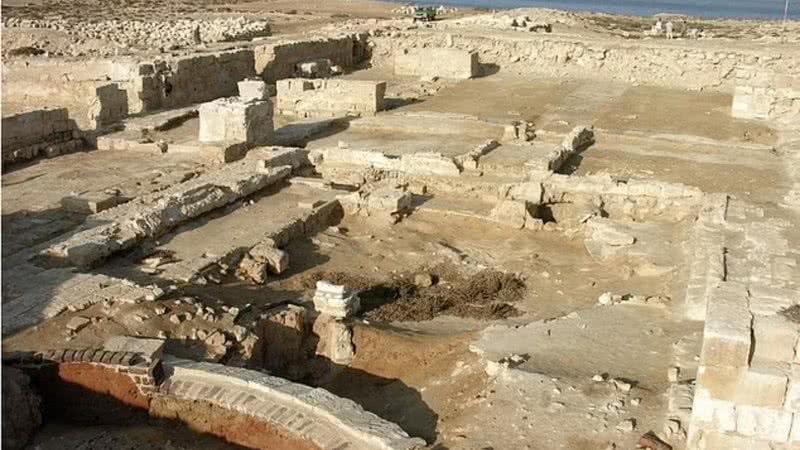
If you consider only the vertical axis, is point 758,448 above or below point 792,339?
below

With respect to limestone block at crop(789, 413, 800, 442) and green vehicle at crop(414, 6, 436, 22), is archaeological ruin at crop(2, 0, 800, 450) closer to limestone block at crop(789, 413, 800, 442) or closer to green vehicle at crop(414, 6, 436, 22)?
limestone block at crop(789, 413, 800, 442)

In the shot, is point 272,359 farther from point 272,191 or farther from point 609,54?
point 609,54

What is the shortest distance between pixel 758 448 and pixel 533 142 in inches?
457

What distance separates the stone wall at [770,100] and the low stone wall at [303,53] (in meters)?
12.4

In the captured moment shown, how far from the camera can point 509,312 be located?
31.8ft

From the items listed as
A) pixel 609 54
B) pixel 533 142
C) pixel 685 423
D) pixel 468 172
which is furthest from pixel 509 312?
pixel 609 54

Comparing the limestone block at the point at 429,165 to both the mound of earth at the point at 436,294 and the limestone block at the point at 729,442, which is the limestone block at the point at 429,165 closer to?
the mound of earth at the point at 436,294

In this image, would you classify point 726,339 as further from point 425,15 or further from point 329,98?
point 425,15

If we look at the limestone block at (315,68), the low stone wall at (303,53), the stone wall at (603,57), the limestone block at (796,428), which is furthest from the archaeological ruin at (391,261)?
the stone wall at (603,57)

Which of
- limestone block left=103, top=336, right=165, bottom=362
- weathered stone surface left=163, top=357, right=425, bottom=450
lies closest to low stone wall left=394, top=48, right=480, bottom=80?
limestone block left=103, top=336, right=165, bottom=362

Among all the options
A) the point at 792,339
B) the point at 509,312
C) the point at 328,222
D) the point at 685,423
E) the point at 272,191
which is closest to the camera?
the point at 792,339

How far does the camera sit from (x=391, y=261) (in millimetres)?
11406

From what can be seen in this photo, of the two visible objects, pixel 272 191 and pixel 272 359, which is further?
pixel 272 191

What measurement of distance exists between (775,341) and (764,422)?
564 millimetres
